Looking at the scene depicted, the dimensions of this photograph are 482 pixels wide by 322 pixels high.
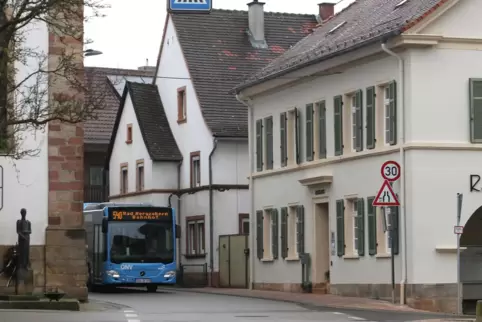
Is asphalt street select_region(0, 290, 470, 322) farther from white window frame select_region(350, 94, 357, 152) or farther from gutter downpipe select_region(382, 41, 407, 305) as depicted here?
white window frame select_region(350, 94, 357, 152)

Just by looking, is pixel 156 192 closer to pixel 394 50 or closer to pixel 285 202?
pixel 285 202

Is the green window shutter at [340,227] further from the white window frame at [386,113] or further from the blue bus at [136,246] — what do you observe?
the blue bus at [136,246]

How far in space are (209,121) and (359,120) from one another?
15.7 meters

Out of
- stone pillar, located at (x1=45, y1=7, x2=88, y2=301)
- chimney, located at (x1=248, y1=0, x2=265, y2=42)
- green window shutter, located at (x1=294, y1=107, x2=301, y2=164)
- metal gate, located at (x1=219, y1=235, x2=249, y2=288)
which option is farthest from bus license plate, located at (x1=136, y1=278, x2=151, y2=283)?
chimney, located at (x1=248, y1=0, x2=265, y2=42)

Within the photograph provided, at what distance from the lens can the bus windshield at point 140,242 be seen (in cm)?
4531

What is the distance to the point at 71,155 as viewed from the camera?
3425 cm

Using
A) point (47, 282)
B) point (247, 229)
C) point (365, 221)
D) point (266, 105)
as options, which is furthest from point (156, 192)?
point (47, 282)

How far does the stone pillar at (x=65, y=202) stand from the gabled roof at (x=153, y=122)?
23783 millimetres

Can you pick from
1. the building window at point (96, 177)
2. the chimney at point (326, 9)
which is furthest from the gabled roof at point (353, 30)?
the building window at point (96, 177)

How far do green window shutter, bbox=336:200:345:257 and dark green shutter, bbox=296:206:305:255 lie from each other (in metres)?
2.94

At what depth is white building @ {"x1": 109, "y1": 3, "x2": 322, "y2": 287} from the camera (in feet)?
179

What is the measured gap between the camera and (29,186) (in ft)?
112

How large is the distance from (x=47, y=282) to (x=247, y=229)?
71.0 feet

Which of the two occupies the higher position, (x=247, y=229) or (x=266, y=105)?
(x=266, y=105)
